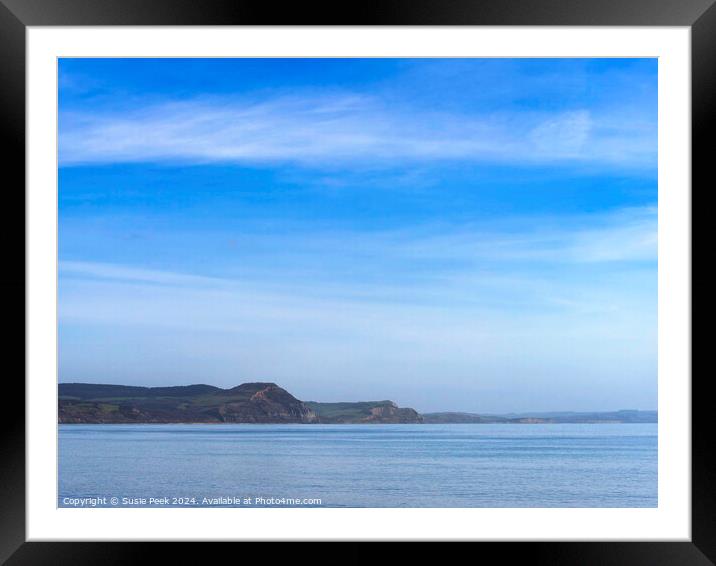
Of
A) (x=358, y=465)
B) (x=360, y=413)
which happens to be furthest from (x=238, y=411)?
(x=358, y=465)

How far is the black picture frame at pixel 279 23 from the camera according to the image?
179 centimetres

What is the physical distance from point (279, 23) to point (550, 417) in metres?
19.6

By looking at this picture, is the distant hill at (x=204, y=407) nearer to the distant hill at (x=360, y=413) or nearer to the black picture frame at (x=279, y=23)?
the distant hill at (x=360, y=413)

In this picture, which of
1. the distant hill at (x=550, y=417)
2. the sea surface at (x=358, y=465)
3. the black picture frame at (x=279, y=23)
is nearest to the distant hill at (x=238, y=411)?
the distant hill at (x=550, y=417)

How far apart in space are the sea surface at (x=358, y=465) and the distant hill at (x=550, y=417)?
24 cm

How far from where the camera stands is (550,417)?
2025 cm

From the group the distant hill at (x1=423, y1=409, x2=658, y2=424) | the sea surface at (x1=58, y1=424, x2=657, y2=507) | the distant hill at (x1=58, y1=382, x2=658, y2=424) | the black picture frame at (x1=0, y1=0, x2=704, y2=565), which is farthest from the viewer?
the distant hill at (x1=58, y1=382, x2=658, y2=424)

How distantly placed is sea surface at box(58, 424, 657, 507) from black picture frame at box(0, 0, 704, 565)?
17146 millimetres

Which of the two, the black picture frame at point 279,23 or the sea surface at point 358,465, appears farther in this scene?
the sea surface at point 358,465

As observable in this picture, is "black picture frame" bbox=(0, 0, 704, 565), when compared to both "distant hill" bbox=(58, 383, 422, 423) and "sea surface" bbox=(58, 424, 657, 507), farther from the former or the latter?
"distant hill" bbox=(58, 383, 422, 423)

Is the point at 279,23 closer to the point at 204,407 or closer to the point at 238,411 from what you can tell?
the point at 238,411

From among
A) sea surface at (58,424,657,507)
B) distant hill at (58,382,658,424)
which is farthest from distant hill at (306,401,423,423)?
sea surface at (58,424,657,507)

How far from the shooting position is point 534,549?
5.94ft

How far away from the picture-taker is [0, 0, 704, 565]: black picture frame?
179cm
